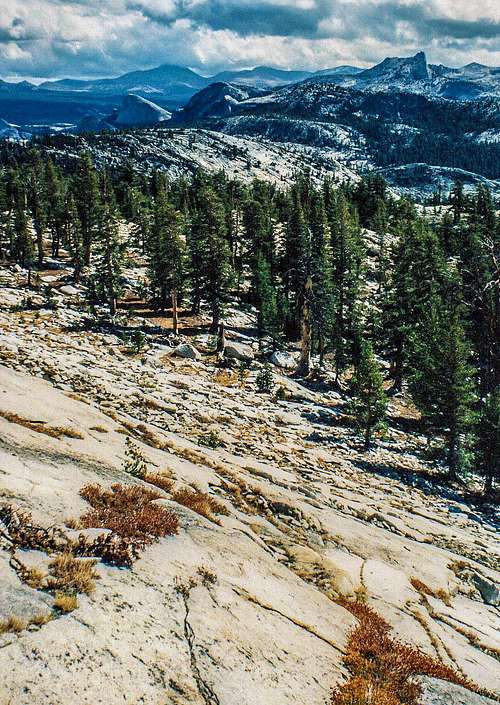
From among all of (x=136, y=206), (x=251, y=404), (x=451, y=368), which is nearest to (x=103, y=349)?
(x=251, y=404)

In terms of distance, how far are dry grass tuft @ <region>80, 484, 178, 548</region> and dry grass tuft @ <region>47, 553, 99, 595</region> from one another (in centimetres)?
112

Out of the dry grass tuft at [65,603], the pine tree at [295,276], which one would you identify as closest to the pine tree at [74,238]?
the pine tree at [295,276]

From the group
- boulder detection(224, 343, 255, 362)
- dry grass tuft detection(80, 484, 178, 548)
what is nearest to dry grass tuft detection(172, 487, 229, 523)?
dry grass tuft detection(80, 484, 178, 548)

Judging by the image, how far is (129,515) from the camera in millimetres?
9562

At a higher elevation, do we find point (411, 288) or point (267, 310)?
point (411, 288)

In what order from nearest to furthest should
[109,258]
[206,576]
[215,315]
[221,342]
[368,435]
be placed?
[206,576]
[368,435]
[221,342]
[109,258]
[215,315]

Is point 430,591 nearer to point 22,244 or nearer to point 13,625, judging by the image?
point 13,625

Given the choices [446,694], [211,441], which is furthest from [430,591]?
[211,441]

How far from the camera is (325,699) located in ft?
23.0

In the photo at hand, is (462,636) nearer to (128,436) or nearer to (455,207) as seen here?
(128,436)

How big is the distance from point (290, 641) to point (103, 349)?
31.9 metres

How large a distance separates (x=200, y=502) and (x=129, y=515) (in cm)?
268

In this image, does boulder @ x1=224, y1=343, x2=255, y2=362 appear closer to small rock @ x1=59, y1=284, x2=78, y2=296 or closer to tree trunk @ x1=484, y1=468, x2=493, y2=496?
small rock @ x1=59, y1=284, x2=78, y2=296

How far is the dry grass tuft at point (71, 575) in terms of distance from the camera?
7059mm
